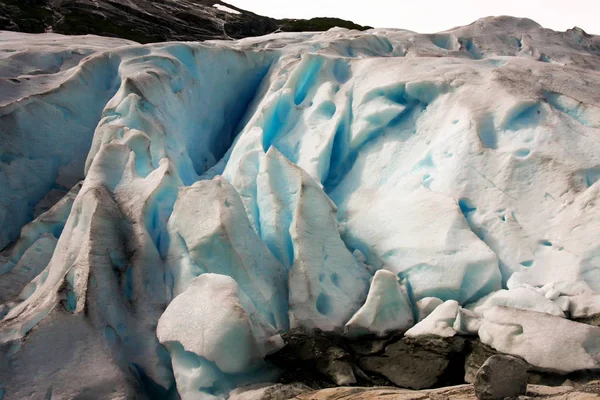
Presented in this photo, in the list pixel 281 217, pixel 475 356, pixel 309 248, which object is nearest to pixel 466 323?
pixel 475 356

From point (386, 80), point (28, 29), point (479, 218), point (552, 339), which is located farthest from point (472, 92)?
point (28, 29)

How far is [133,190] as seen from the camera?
848cm

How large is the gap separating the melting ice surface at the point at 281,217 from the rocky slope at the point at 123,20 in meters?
22.1

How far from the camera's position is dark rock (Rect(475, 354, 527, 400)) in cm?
496

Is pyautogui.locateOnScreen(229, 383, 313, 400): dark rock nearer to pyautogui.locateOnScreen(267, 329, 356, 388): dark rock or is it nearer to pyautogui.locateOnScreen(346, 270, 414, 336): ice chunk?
pyautogui.locateOnScreen(267, 329, 356, 388): dark rock

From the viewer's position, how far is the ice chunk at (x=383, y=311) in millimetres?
7184

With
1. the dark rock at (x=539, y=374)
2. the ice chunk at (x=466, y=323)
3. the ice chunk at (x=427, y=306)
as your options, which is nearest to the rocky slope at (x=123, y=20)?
the ice chunk at (x=427, y=306)

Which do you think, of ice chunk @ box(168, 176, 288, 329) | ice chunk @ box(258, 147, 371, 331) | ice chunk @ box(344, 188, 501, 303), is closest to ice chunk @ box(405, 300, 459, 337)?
ice chunk @ box(344, 188, 501, 303)

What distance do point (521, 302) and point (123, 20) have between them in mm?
33226

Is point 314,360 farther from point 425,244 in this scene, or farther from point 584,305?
point 584,305

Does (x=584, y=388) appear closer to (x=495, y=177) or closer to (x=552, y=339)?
(x=552, y=339)

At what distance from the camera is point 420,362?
6531 mm

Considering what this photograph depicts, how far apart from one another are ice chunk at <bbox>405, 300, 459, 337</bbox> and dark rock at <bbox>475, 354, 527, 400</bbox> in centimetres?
164

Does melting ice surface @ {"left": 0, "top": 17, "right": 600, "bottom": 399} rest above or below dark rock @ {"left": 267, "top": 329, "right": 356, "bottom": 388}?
above
